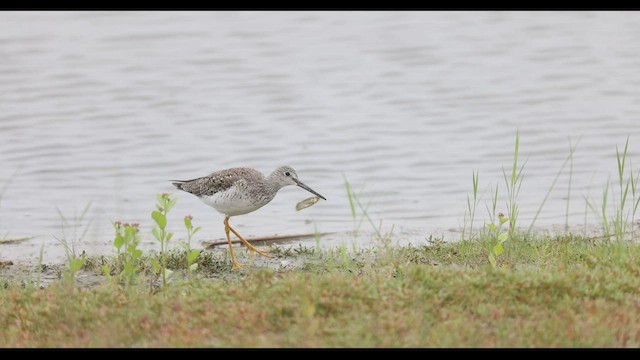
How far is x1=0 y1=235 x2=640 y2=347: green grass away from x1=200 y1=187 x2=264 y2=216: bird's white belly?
3006 mm

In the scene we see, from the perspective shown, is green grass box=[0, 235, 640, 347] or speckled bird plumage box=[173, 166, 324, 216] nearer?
green grass box=[0, 235, 640, 347]

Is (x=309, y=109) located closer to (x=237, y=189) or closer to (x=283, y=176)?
(x=283, y=176)

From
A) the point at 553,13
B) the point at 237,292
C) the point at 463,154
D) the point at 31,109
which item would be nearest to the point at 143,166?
the point at 31,109

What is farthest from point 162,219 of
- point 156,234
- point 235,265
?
point 235,265

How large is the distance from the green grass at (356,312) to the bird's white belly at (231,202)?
3006 millimetres

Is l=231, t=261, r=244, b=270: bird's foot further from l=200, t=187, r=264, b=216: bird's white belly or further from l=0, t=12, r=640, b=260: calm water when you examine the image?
l=0, t=12, r=640, b=260: calm water

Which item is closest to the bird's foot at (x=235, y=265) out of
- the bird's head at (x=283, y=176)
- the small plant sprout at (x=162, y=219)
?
the small plant sprout at (x=162, y=219)

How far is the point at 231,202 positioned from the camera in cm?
1057

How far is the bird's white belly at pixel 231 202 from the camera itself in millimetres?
10547

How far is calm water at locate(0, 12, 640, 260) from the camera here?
13.1 meters

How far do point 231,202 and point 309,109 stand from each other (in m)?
6.40

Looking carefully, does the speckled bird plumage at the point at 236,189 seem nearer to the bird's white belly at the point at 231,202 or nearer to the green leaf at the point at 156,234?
the bird's white belly at the point at 231,202

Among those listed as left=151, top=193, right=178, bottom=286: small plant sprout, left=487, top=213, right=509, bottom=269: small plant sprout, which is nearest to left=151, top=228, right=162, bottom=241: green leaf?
left=151, top=193, right=178, bottom=286: small plant sprout
